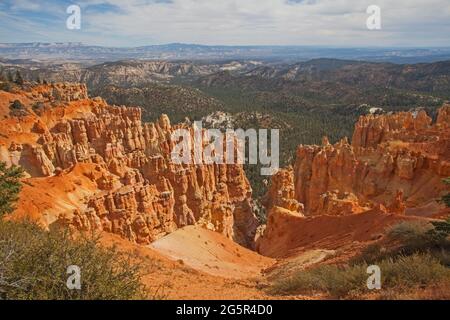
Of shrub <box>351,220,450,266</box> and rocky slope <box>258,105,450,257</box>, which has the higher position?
shrub <box>351,220,450,266</box>

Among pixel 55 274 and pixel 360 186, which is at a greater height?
pixel 55 274

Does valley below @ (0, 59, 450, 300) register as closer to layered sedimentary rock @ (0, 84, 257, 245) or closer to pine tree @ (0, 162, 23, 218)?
layered sedimentary rock @ (0, 84, 257, 245)

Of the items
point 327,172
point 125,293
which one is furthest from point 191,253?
point 327,172

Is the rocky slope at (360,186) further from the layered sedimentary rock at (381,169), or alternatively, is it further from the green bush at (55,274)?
the green bush at (55,274)

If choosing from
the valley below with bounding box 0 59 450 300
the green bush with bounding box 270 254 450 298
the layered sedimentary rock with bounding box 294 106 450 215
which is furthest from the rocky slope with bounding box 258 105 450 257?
the green bush with bounding box 270 254 450 298

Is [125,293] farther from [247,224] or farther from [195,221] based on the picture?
[247,224]

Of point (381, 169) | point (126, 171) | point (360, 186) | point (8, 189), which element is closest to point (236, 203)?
point (126, 171)

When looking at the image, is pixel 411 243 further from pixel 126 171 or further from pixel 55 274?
pixel 126 171
